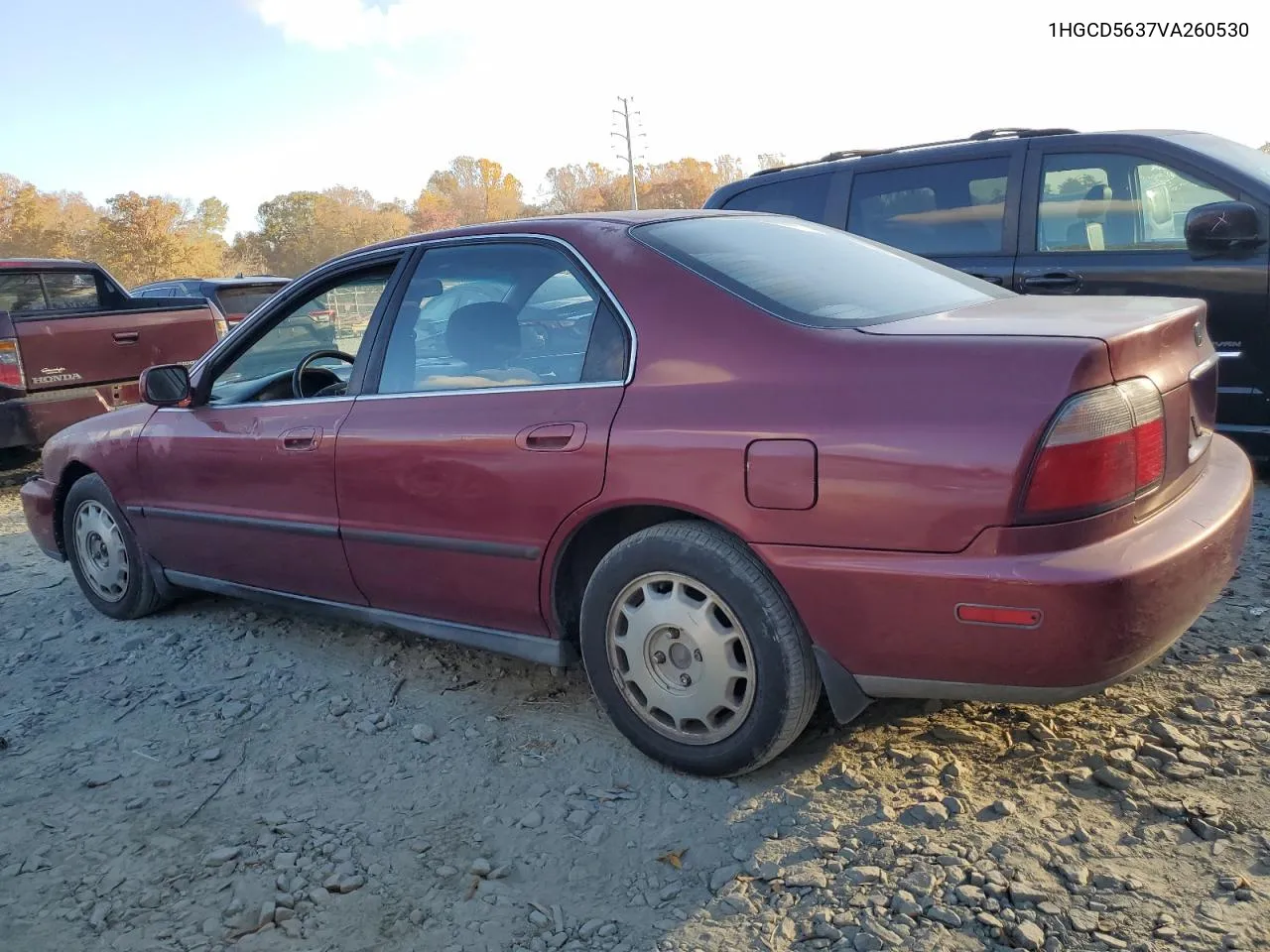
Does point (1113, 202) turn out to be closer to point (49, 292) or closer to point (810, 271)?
point (810, 271)

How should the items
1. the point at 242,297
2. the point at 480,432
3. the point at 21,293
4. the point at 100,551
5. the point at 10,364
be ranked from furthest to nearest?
the point at 242,297 → the point at 21,293 → the point at 10,364 → the point at 100,551 → the point at 480,432

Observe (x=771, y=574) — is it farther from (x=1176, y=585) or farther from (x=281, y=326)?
(x=281, y=326)

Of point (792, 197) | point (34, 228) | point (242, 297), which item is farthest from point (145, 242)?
point (792, 197)

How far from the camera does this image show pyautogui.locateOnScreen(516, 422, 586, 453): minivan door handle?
9.15 ft

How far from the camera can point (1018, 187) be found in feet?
17.8

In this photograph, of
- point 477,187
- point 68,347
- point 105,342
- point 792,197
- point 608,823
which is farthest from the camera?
point 477,187

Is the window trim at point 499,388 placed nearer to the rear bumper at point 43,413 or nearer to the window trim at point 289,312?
the window trim at point 289,312

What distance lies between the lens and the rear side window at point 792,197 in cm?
625

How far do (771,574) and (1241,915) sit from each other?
1.19 meters

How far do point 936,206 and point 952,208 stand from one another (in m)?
0.12

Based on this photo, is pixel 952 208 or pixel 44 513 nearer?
pixel 44 513

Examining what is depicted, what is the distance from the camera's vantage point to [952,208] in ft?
18.8

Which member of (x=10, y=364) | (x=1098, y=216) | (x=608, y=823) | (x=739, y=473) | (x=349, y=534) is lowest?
(x=608, y=823)

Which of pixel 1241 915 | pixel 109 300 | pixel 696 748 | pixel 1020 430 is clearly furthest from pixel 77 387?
pixel 1241 915
